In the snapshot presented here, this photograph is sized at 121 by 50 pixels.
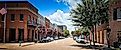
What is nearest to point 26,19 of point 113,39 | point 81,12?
point 81,12

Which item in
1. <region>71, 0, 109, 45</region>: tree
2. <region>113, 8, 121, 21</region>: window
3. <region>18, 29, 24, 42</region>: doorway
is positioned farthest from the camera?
<region>18, 29, 24, 42</region>: doorway

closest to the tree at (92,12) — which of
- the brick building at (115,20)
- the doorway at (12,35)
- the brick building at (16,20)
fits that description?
the brick building at (115,20)

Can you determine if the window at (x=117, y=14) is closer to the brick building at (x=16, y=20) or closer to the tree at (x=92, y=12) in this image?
the tree at (x=92, y=12)

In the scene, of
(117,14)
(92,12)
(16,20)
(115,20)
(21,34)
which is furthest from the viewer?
(21,34)

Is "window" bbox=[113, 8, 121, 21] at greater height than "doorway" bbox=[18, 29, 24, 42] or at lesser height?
greater

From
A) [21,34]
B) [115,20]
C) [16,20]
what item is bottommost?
[21,34]

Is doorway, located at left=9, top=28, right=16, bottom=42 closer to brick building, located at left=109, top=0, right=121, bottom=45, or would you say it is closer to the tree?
the tree

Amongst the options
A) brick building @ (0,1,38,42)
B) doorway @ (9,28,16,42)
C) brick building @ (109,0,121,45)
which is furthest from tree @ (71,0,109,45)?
doorway @ (9,28,16,42)

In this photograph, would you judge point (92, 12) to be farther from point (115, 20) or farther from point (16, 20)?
point (16, 20)

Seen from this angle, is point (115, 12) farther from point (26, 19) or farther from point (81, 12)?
point (26, 19)

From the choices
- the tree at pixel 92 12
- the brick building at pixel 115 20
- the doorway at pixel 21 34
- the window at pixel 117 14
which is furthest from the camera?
the doorway at pixel 21 34

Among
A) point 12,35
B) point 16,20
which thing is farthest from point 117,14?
point 12,35

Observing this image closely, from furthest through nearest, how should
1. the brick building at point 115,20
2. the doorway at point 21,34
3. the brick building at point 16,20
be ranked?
the doorway at point 21,34 < the brick building at point 16,20 < the brick building at point 115,20

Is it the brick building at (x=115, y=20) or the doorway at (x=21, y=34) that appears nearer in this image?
the brick building at (x=115, y=20)
